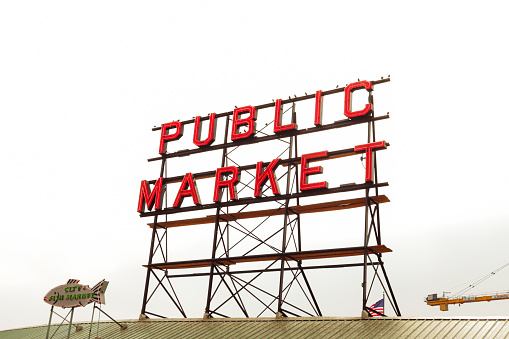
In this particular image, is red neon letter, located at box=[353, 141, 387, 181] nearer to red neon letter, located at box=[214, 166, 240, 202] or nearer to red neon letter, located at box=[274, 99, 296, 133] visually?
red neon letter, located at box=[274, 99, 296, 133]

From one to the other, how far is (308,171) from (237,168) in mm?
4243

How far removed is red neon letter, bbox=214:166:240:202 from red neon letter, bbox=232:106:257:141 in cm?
200

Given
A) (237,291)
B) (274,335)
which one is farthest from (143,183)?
(274,335)

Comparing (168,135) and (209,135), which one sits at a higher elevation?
(168,135)

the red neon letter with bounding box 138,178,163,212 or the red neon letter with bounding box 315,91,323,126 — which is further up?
the red neon letter with bounding box 315,91,323,126

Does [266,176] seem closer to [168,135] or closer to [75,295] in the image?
[168,135]

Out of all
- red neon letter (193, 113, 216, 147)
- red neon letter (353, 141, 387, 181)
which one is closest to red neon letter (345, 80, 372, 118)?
red neon letter (353, 141, 387, 181)

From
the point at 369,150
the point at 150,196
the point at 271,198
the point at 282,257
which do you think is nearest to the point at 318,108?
the point at 369,150

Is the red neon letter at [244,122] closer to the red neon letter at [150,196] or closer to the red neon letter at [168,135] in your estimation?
the red neon letter at [168,135]

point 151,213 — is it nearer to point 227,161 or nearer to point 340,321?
point 227,161

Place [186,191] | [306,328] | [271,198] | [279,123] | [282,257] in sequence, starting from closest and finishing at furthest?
[306,328], [282,257], [271,198], [279,123], [186,191]

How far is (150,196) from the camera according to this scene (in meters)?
31.9

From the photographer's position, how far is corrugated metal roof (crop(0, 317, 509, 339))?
65.1 ft

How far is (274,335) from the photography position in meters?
23.3
